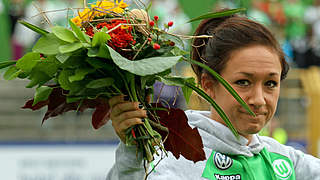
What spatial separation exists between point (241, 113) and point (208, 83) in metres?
0.24

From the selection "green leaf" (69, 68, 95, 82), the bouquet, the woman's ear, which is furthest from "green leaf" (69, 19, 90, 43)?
the woman's ear

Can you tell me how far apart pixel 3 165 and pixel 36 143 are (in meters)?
0.52

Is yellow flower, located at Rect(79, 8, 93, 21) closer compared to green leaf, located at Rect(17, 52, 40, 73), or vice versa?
green leaf, located at Rect(17, 52, 40, 73)

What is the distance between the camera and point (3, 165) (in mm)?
7699

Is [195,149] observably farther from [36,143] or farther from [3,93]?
[3,93]

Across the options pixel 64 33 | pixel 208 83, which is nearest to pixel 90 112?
pixel 208 83

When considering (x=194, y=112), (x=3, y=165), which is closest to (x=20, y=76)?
(x=194, y=112)

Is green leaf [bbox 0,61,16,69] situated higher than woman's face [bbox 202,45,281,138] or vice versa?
green leaf [bbox 0,61,16,69]

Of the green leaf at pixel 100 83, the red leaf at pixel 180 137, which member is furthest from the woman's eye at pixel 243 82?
the green leaf at pixel 100 83

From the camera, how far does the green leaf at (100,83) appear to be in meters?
2.19

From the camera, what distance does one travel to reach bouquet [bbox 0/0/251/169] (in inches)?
84.0

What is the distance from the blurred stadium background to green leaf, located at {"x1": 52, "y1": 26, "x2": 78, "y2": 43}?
12.5ft

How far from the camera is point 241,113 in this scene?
270 centimetres

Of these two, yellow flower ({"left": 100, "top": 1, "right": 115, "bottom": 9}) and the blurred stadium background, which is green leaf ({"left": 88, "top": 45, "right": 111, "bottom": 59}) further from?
the blurred stadium background
